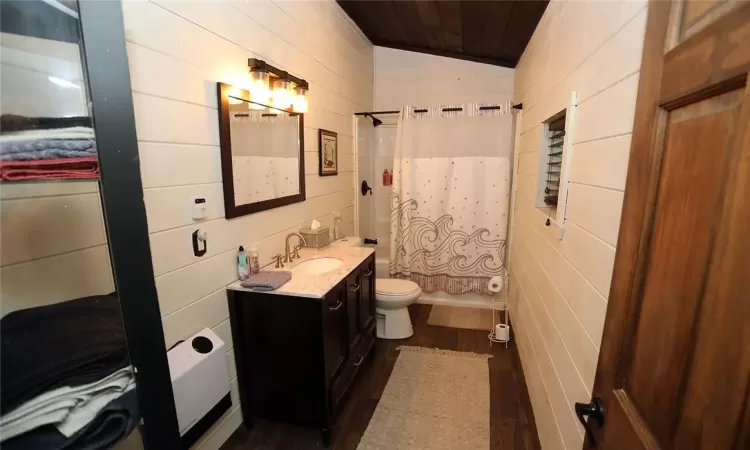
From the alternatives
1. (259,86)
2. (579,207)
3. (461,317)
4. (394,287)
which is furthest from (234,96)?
(461,317)

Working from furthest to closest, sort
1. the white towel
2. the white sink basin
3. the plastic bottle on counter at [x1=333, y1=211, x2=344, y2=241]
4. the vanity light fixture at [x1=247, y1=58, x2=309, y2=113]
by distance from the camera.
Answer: the plastic bottle on counter at [x1=333, y1=211, x2=344, y2=241], the white sink basin, the vanity light fixture at [x1=247, y1=58, x2=309, y2=113], the white towel

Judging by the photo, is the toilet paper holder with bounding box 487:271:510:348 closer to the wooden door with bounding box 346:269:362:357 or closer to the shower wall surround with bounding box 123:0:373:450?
the wooden door with bounding box 346:269:362:357

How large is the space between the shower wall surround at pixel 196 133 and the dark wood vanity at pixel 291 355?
8 cm

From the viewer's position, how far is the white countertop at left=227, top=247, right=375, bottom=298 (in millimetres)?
1699

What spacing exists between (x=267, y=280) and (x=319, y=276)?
0.28 m

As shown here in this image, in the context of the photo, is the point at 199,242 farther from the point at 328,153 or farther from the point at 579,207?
the point at 579,207

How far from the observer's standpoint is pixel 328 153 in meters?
2.78

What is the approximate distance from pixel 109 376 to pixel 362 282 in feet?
5.21

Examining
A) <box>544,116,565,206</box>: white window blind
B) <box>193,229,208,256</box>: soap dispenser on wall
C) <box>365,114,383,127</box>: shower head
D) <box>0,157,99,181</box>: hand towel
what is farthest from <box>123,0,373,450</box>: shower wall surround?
<box>544,116,565,206</box>: white window blind

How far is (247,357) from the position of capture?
1.84 m

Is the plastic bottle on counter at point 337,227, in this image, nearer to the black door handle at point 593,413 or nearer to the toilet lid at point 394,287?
the toilet lid at point 394,287

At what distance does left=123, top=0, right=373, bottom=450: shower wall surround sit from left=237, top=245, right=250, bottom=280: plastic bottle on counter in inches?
1.1

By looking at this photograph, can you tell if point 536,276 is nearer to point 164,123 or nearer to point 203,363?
point 203,363

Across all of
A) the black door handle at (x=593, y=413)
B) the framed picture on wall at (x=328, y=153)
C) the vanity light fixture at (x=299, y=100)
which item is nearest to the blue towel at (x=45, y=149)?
the black door handle at (x=593, y=413)
